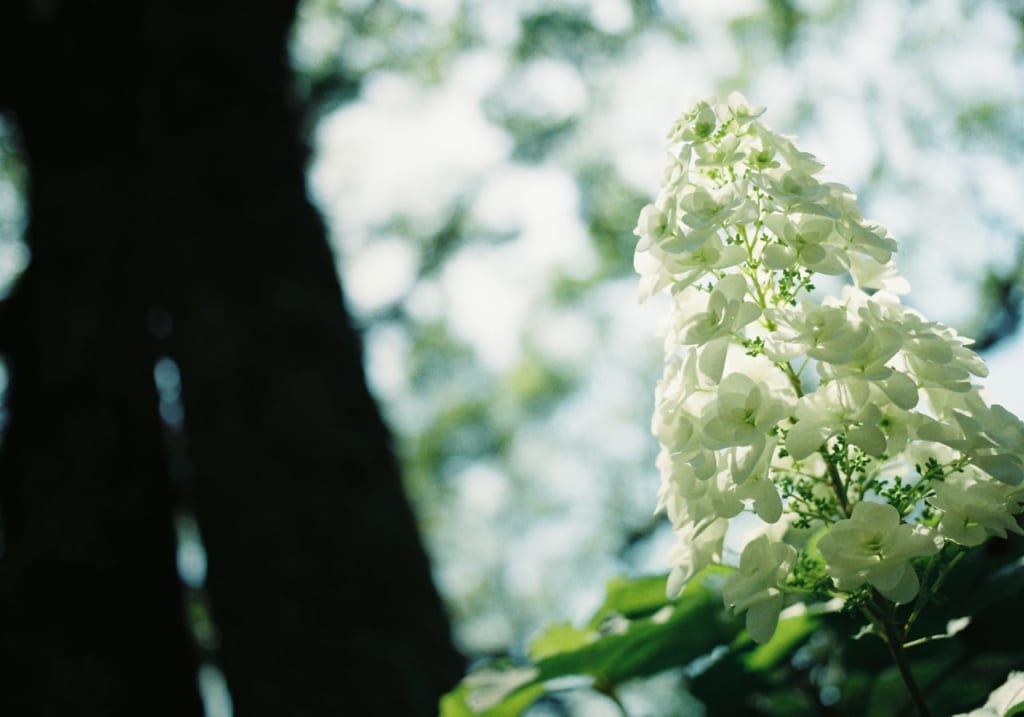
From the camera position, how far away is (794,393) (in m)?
0.90

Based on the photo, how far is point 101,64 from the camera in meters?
5.41

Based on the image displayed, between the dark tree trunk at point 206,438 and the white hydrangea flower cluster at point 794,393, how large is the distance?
5.06 ft

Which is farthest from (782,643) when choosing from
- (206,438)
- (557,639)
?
(206,438)

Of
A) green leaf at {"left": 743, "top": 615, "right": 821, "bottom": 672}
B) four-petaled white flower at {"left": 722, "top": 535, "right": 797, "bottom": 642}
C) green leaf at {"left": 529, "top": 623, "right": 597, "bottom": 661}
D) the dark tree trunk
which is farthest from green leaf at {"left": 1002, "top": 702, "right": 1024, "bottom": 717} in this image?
the dark tree trunk

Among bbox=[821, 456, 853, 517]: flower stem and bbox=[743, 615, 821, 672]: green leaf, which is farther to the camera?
bbox=[743, 615, 821, 672]: green leaf

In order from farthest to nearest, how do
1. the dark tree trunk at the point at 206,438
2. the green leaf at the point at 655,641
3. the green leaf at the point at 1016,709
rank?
the dark tree trunk at the point at 206,438 → the green leaf at the point at 655,641 → the green leaf at the point at 1016,709

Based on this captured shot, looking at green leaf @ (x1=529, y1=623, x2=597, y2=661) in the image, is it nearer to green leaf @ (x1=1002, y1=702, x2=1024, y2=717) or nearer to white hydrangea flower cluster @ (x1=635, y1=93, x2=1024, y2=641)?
white hydrangea flower cluster @ (x1=635, y1=93, x2=1024, y2=641)

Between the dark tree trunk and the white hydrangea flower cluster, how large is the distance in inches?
60.7

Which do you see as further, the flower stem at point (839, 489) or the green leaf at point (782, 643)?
the green leaf at point (782, 643)

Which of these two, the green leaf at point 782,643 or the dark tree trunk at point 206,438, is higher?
the dark tree trunk at point 206,438

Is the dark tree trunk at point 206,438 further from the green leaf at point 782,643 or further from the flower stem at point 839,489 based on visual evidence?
the flower stem at point 839,489

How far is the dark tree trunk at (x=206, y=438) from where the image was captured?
2.45m

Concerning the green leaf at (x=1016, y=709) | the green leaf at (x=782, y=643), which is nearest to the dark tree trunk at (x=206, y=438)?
the green leaf at (x=782, y=643)

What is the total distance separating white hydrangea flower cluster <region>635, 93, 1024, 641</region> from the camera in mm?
824
